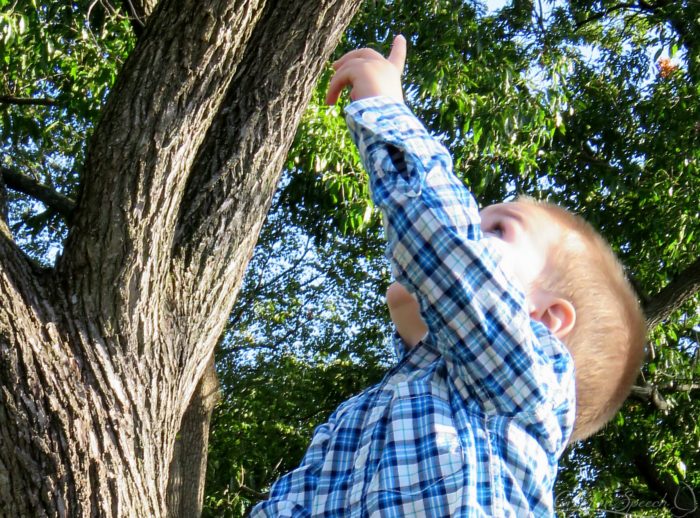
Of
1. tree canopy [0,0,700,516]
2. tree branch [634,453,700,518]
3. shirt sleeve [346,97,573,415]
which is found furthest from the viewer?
tree branch [634,453,700,518]

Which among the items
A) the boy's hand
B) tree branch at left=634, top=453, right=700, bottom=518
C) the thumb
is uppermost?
the thumb

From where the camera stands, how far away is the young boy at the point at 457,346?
1292 millimetres

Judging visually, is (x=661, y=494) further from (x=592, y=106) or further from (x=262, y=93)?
(x=262, y=93)

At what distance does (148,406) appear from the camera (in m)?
2.12

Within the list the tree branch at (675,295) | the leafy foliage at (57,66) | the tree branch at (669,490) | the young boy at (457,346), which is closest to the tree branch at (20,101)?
the leafy foliage at (57,66)

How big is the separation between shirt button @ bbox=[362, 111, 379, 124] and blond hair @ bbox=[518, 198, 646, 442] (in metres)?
0.37

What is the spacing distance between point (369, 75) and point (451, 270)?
1.26 ft

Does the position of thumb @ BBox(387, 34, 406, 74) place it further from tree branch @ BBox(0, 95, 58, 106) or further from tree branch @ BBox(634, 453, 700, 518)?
tree branch @ BBox(634, 453, 700, 518)

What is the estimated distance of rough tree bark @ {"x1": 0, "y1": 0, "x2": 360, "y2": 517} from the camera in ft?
6.40

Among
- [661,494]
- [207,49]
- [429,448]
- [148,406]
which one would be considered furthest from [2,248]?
[661,494]

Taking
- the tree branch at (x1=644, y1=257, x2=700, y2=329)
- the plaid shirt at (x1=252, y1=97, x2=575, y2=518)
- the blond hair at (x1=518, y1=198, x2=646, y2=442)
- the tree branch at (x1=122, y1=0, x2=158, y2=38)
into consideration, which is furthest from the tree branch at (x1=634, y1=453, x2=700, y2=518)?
the plaid shirt at (x1=252, y1=97, x2=575, y2=518)

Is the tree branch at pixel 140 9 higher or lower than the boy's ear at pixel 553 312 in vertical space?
higher

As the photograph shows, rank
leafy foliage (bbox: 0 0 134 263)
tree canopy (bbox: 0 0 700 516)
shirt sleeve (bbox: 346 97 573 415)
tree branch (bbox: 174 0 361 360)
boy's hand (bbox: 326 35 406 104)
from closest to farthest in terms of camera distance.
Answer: shirt sleeve (bbox: 346 97 573 415), boy's hand (bbox: 326 35 406 104), tree branch (bbox: 174 0 361 360), leafy foliage (bbox: 0 0 134 263), tree canopy (bbox: 0 0 700 516)

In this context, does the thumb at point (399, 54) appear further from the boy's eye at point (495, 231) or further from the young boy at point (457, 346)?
the boy's eye at point (495, 231)
